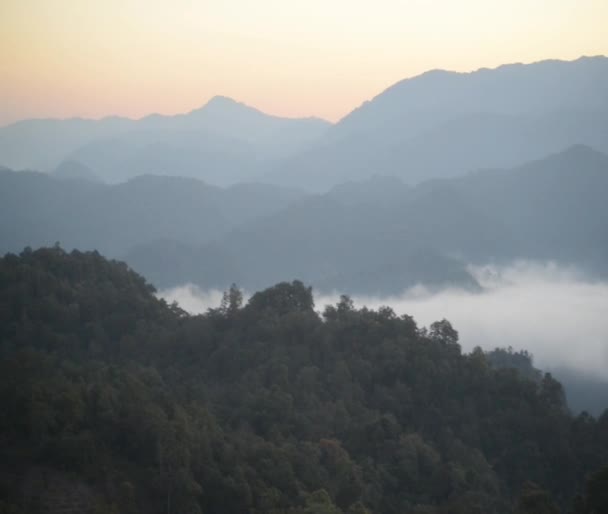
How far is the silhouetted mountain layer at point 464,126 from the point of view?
426 ft

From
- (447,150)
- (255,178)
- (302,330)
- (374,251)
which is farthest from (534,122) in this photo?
(302,330)

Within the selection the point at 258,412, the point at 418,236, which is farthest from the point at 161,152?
the point at 258,412

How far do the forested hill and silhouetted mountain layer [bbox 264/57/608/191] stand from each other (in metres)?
105

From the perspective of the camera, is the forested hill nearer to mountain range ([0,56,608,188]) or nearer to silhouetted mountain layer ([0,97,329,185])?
mountain range ([0,56,608,188])

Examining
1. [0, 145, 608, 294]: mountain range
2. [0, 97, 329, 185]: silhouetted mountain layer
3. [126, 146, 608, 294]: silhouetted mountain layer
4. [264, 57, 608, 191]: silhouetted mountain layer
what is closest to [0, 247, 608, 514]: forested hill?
[0, 145, 608, 294]: mountain range

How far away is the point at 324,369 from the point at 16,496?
13.0 metres

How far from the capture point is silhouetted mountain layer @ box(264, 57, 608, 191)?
426 ft

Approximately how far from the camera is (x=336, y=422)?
2072 cm

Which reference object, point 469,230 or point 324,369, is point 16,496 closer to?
point 324,369

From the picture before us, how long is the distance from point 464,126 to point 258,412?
5003 inches

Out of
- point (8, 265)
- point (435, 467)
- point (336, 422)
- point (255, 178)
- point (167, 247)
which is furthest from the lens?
point (255, 178)

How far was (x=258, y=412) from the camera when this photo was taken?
19.9 m

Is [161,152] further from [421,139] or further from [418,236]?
[418,236]

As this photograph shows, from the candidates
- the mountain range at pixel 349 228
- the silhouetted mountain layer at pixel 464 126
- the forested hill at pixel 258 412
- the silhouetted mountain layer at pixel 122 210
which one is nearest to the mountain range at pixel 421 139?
the silhouetted mountain layer at pixel 464 126
